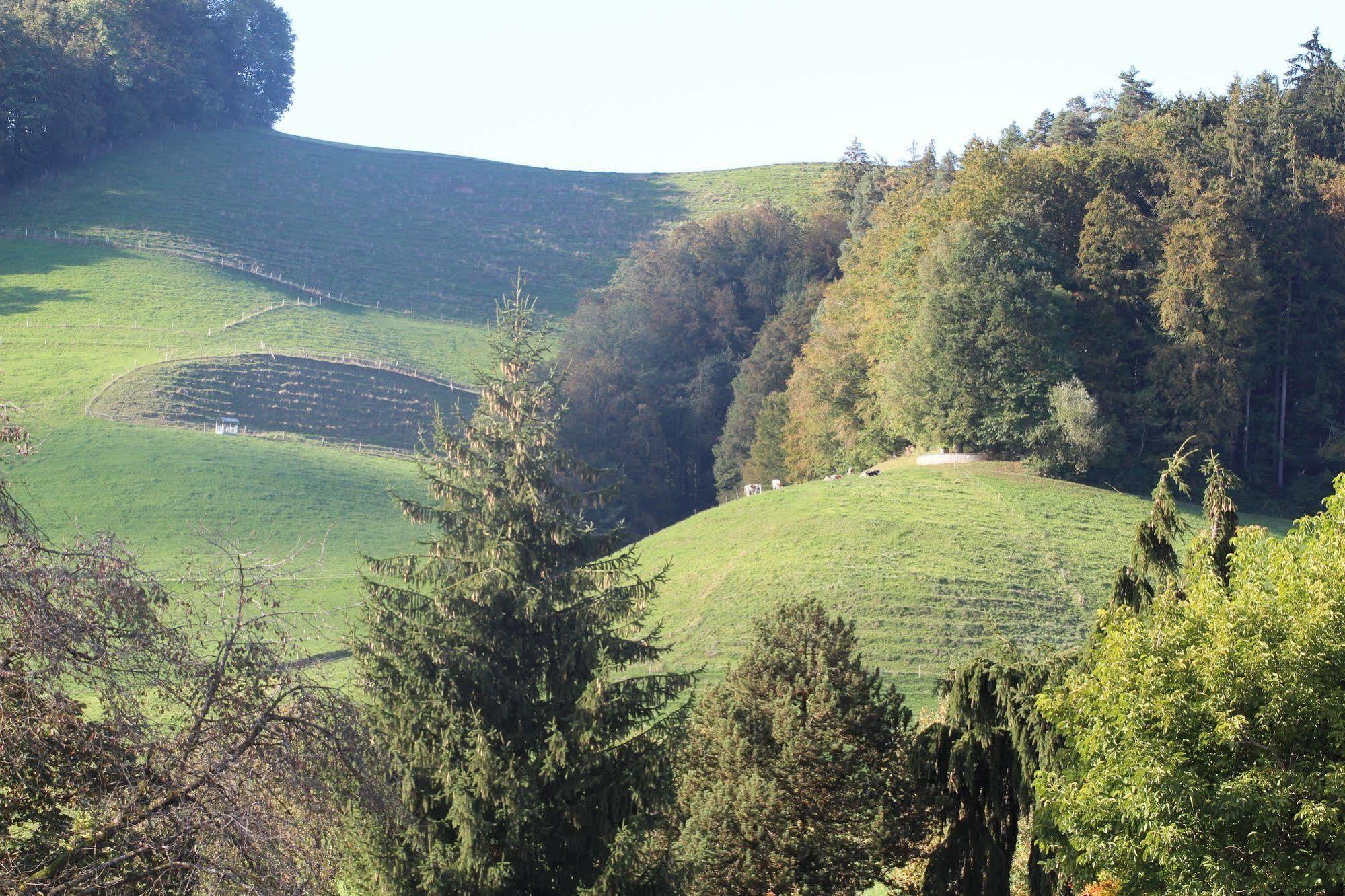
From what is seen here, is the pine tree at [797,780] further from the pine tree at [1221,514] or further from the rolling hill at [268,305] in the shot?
the rolling hill at [268,305]

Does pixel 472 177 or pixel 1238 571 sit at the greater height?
pixel 472 177


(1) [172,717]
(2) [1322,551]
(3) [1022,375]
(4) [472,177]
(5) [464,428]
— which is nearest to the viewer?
(1) [172,717]

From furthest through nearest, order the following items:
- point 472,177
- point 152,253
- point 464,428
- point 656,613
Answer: point 472,177 < point 152,253 < point 656,613 < point 464,428

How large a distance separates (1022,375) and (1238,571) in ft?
150

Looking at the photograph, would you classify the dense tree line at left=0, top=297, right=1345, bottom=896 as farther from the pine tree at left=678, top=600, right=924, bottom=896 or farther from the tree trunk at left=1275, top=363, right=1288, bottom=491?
the tree trunk at left=1275, top=363, right=1288, bottom=491

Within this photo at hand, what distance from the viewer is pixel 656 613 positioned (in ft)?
178

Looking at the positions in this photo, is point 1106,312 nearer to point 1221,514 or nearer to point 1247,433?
point 1247,433

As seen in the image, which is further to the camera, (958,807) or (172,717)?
(958,807)

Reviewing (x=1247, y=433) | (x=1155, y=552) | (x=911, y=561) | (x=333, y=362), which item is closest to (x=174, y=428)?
(x=333, y=362)

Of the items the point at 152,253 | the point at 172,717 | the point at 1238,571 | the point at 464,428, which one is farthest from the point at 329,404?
the point at 172,717

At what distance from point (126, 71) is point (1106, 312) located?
102 metres

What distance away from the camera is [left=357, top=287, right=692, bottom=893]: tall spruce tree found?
21641 mm

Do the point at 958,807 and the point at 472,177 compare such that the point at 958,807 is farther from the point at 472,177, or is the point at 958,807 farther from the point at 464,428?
the point at 472,177

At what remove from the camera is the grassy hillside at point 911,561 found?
48500 mm
